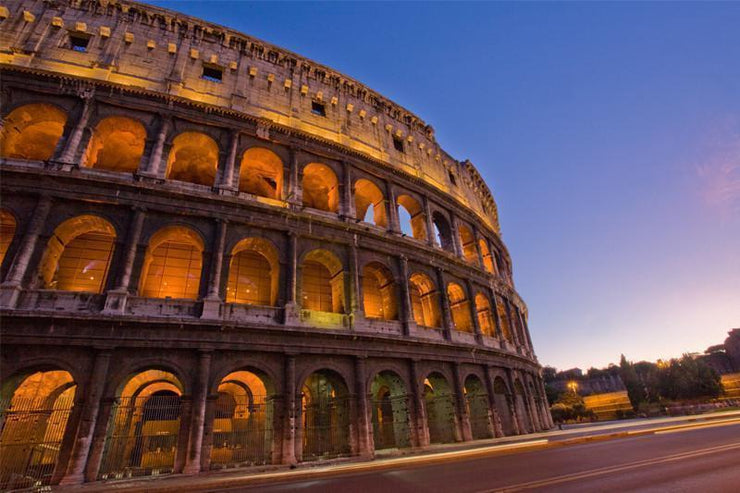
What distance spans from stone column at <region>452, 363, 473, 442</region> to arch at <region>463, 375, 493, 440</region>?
3.82 ft

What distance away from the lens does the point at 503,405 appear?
17.2m

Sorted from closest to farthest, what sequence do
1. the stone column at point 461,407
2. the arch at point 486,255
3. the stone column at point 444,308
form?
the stone column at point 461,407
the stone column at point 444,308
the arch at point 486,255

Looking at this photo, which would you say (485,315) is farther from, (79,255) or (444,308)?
(79,255)

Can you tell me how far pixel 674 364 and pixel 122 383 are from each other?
5407 cm

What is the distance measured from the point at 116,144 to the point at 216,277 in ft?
25.7

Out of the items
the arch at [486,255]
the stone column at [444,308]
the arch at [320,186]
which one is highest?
the arch at [320,186]

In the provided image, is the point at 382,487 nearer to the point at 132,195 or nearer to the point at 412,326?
the point at 412,326

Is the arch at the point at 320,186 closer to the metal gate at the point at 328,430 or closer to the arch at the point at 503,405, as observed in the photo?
the metal gate at the point at 328,430

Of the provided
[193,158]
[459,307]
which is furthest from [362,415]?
[193,158]

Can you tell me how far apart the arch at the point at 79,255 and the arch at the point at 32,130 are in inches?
125

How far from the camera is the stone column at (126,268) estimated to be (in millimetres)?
10070

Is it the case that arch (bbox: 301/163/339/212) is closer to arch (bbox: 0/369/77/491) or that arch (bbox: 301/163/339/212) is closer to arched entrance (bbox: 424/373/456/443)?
→ arched entrance (bbox: 424/373/456/443)

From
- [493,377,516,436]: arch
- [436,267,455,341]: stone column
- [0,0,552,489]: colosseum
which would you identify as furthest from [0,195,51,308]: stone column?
[493,377,516,436]: arch

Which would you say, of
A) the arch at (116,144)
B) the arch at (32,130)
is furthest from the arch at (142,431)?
the arch at (32,130)
